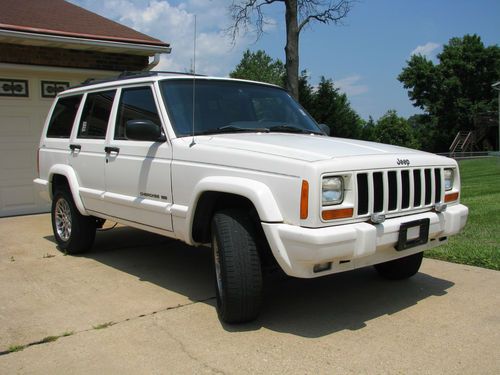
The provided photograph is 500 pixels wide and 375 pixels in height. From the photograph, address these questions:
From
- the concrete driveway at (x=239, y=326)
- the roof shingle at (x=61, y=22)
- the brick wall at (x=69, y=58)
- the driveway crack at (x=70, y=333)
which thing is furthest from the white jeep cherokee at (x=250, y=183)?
the brick wall at (x=69, y=58)

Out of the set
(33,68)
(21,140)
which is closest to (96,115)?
(33,68)

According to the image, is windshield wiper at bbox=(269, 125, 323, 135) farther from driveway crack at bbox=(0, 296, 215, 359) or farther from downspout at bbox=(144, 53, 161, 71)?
downspout at bbox=(144, 53, 161, 71)

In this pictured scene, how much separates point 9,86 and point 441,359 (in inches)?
343

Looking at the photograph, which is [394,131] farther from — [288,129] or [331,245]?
[331,245]

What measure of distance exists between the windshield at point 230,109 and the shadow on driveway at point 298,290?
1.53 m

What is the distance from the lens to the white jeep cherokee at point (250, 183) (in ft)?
11.8

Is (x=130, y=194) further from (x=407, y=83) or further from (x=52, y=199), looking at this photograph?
(x=407, y=83)

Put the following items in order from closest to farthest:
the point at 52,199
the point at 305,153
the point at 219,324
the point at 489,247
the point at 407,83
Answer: the point at 305,153, the point at 219,324, the point at 489,247, the point at 52,199, the point at 407,83

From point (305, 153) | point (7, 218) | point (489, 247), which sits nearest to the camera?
point (305, 153)

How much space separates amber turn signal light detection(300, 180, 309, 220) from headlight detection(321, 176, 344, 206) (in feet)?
0.42

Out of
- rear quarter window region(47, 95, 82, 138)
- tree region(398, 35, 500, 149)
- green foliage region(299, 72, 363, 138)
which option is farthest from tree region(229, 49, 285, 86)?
rear quarter window region(47, 95, 82, 138)

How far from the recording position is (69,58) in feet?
32.4

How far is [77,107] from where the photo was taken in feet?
20.9

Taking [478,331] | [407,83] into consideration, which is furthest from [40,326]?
[407,83]
